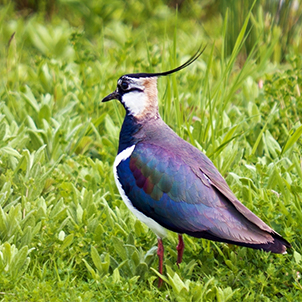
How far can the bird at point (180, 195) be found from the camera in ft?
10.1

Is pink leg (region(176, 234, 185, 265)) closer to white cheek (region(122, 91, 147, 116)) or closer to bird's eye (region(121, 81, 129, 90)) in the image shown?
white cheek (region(122, 91, 147, 116))

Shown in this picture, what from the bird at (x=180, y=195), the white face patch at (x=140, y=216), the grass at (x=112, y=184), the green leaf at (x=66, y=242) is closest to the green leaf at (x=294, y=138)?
the grass at (x=112, y=184)

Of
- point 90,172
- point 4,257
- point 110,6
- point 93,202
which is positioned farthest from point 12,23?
point 4,257

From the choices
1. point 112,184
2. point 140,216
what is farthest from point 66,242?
point 112,184

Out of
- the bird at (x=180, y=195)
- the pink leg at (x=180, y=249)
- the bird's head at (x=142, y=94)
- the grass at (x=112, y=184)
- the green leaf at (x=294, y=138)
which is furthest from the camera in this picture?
the green leaf at (x=294, y=138)

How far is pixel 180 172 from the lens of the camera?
3.20m

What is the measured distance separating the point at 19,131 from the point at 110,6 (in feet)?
11.7

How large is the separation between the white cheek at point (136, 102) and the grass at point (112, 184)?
575 mm

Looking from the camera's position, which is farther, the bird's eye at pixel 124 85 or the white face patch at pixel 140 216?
the bird's eye at pixel 124 85

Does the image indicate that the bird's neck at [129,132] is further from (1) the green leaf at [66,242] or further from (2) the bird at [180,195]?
(1) the green leaf at [66,242]

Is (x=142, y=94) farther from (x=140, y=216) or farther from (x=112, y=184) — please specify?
(x=112, y=184)

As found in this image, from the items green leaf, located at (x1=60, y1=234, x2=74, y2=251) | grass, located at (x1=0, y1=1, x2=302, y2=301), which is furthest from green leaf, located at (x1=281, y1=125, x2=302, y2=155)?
green leaf, located at (x1=60, y1=234, x2=74, y2=251)

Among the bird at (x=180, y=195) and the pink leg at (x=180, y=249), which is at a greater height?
the bird at (x=180, y=195)

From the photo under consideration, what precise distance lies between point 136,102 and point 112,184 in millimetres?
971
